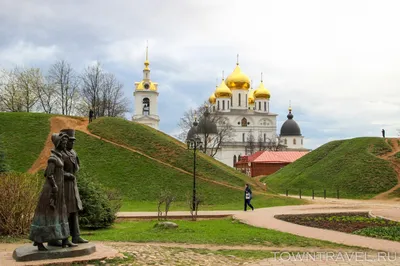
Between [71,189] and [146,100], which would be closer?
[71,189]

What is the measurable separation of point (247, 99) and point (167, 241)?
218 ft

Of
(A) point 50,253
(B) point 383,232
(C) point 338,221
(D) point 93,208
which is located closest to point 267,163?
(C) point 338,221

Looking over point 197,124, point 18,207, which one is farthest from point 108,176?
point 197,124

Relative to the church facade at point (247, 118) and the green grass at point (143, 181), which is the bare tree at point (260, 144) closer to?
the church facade at point (247, 118)

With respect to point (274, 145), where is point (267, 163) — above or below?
below

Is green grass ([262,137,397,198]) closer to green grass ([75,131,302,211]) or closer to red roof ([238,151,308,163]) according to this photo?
green grass ([75,131,302,211])

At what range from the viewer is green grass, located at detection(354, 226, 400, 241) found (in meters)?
11.9

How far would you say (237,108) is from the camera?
7588cm

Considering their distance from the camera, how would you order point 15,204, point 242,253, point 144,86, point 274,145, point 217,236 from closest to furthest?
1. point 242,253
2. point 217,236
3. point 15,204
4. point 274,145
5. point 144,86

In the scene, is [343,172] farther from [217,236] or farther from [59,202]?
[59,202]

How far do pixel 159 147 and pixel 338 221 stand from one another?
741 inches

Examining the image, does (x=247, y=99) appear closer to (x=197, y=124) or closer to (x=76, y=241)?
(x=197, y=124)

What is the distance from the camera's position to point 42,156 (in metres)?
30.0

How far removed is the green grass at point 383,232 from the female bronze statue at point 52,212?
863 centimetres
